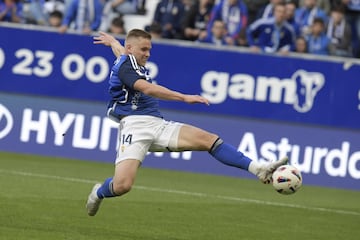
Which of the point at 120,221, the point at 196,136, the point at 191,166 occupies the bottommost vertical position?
the point at 191,166

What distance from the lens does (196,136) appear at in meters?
10.4

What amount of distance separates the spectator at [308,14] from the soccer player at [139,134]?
30.6ft

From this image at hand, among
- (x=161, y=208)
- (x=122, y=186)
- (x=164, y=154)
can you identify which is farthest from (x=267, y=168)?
(x=164, y=154)

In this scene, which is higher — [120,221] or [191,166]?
[120,221]

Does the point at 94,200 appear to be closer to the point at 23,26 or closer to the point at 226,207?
the point at 226,207

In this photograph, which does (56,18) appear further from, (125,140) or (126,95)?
(125,140)

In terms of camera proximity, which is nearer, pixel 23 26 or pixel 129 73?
pixel 129 73

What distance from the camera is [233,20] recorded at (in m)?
19.3

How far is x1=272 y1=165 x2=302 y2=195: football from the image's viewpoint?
32.8 feet

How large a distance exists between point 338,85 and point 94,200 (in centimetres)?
735

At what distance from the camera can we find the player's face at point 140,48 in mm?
10352

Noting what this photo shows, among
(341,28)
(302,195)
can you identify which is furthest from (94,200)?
(341,28)

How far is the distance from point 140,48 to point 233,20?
908 centimetres

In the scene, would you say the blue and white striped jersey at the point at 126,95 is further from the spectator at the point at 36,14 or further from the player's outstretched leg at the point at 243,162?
the spectator at the point at 36,14
